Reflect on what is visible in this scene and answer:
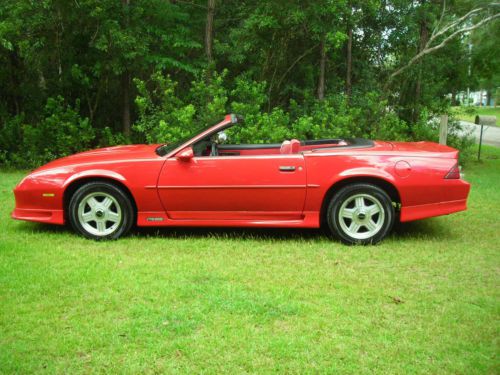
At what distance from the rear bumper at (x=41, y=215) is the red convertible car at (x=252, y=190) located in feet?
0.04

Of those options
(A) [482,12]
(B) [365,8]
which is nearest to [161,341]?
(B) [365,8]

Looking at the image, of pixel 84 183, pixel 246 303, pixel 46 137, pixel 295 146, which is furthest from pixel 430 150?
pixel 46 137

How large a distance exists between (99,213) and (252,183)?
1672mm

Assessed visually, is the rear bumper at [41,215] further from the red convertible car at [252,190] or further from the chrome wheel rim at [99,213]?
the chrome wheel rim at [99,213]

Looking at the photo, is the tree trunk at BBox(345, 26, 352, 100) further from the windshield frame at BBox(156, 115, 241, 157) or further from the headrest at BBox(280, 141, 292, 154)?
the windshield frame at BBox(156, 115, 241, 157)

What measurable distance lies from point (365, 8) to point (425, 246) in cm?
870

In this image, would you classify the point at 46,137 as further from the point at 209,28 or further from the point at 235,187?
the point at 235,187

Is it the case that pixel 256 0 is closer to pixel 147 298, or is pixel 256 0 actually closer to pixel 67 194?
pixel 67 194

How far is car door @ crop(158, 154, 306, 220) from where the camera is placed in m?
5.84

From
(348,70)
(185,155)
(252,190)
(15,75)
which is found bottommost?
(252,190)

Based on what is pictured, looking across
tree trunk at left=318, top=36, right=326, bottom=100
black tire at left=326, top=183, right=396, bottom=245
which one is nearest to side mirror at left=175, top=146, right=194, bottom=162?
black tire at left=326, top=183, right=396, bottom=245

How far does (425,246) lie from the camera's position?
5891 mm

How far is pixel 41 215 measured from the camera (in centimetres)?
607

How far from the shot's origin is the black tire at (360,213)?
5.84 m
